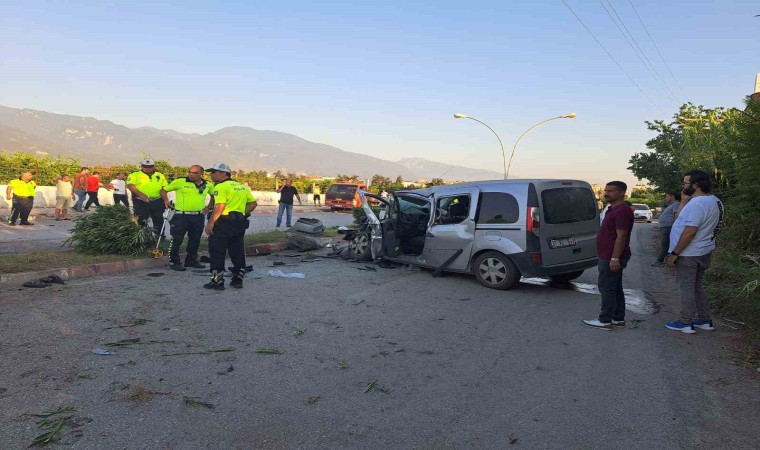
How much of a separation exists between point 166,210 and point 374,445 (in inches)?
300

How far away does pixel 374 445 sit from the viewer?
9.84ft

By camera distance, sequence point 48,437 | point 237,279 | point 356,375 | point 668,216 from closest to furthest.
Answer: point 48,437 → point 356,375 → point 237,279 → point 668,216

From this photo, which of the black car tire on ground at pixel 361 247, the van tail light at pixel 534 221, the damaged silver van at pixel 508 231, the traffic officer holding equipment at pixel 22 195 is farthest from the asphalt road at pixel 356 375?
the traffic officer holding equipment at pixel 22 195

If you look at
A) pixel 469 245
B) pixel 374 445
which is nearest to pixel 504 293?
pixel 469 245

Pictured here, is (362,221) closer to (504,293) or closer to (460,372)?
(504,293)

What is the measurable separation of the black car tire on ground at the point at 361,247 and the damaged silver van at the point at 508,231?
102 centimetres

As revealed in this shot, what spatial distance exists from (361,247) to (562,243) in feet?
13.6

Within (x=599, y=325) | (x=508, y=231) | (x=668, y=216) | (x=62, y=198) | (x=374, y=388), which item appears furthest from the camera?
(x=62, y=198)

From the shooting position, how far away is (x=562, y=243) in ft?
25.2

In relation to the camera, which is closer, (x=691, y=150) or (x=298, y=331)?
(x=298, y=331)

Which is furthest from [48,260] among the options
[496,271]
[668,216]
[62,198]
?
[668,216]

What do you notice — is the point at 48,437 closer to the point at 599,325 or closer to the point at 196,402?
the point at 196,402

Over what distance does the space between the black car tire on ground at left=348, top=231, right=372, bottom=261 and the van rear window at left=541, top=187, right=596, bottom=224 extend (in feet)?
12.7

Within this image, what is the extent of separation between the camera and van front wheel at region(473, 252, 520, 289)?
7707 mm
